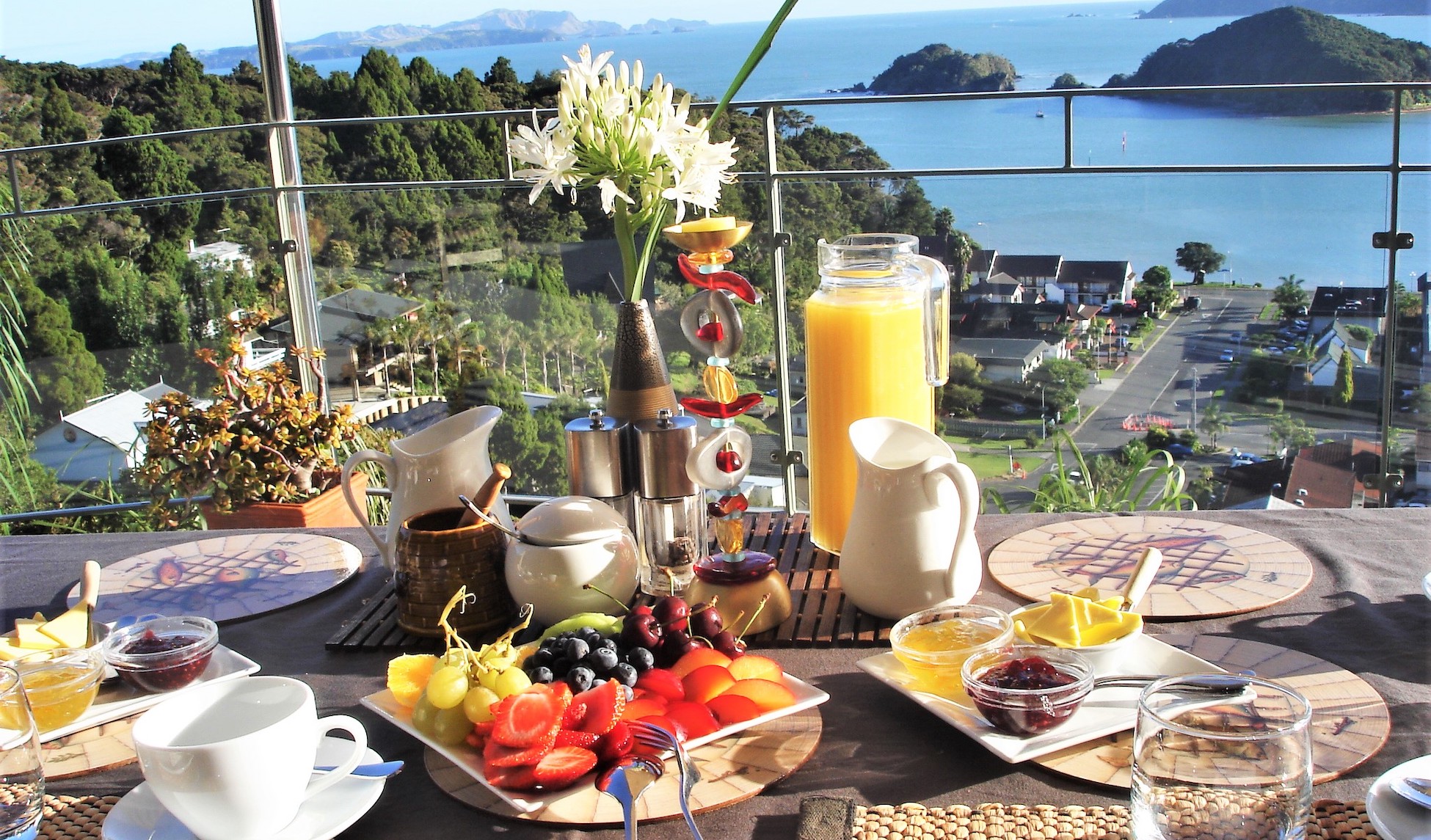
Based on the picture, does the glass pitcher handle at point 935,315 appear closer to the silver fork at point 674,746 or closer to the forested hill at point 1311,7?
the silver fork at point 674,746

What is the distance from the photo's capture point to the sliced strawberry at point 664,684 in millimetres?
969

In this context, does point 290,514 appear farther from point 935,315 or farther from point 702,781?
point 702,781

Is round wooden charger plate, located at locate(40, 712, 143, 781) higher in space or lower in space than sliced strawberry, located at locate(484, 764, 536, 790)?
lower

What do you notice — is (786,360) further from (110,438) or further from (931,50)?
(931,50)

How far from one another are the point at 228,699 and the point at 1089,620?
0.72 m

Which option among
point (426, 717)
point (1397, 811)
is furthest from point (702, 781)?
point (1397, 811)

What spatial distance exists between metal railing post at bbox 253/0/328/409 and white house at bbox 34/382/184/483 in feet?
2.62

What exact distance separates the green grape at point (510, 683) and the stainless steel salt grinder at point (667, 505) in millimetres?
336

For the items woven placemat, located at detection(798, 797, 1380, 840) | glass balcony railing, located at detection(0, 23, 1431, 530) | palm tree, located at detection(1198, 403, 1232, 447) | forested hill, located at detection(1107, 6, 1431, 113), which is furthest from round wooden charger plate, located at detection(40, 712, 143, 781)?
forested hill, located at detection(1107, 6, 1431, 113)

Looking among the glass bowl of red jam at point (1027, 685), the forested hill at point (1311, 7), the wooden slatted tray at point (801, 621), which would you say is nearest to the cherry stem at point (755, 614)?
the wooden slatted tray at point (801, 621)

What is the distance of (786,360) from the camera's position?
8.83 ft

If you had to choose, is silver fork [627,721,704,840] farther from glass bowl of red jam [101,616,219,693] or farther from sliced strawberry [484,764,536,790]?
glass bowl of red jam [101,616,219,693]

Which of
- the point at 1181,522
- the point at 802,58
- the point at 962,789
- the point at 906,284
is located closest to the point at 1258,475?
the point at 1181,522

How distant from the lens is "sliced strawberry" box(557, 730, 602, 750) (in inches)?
34.6
